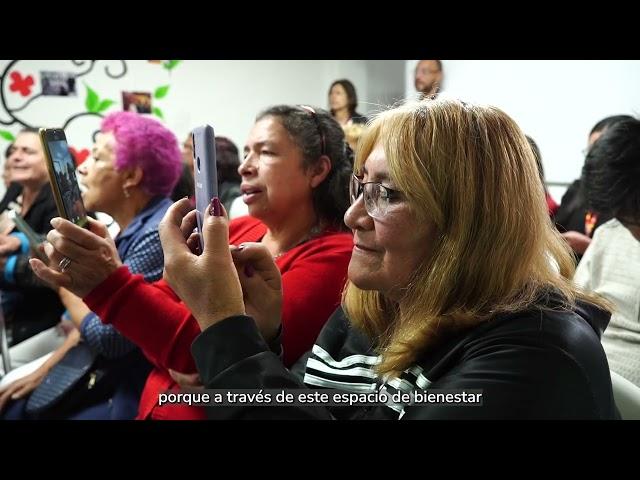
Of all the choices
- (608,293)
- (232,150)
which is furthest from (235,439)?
(232,150)

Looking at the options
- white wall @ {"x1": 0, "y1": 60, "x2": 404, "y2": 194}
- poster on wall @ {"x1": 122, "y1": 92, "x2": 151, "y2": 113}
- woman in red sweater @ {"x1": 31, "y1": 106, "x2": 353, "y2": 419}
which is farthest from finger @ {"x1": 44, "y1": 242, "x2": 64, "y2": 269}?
poster on wall @ {"x1": 122, "y1": 92, "x2": 151, "y2": 113}

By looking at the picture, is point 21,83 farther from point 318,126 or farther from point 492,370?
point 492,370

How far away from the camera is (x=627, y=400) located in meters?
0.75

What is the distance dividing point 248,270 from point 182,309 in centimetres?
17

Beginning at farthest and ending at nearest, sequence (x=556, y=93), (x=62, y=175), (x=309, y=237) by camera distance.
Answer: (x=556, y=93)
(x=309, y=237)
(x=62, y=175)

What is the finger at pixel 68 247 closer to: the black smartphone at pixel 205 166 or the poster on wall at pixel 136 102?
the black smartphone at pixel 205 166

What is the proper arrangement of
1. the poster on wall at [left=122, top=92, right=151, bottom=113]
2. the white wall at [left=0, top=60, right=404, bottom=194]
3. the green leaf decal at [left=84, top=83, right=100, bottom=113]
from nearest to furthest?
the green leaf decal at [left=84, top=83, right=100, bottom=113] < the white wall at [left=0, top=60, right=404, bottom=194] < the poster on wall at [left=122, top=92, right=151, bottom=113]

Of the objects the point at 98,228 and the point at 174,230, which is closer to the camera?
the point at 174,230

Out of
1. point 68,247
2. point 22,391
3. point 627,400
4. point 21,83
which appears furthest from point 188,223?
point 21,83

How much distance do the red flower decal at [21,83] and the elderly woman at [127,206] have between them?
0.69 m

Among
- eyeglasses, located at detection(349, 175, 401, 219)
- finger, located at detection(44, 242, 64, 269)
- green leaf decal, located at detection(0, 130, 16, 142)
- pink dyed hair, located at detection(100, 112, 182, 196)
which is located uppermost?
eyeglasses, located at detection(349, 175, 401, 219)

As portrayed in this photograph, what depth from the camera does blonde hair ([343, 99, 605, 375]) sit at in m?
0.68

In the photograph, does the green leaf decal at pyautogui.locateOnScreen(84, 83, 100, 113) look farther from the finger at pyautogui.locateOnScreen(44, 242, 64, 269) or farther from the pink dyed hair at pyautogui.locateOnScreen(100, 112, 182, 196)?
the finger at pyautogui.locateOnScreen(44, 242, 64, 269)
